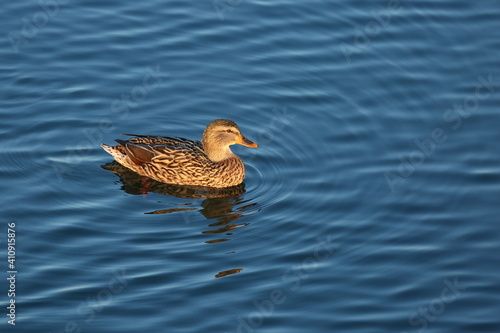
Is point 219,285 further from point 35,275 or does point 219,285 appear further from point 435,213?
point 435,213

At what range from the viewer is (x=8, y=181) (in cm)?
1764

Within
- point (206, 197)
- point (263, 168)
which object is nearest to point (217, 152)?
point (263, 168)

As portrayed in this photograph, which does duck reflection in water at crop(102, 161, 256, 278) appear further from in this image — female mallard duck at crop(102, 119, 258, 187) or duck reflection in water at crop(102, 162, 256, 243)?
female mallard duck at crop(102, 119, 258, 187)

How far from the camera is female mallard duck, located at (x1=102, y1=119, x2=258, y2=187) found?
60.7 feet

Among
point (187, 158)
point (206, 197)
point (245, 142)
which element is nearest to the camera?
point (206, 197)

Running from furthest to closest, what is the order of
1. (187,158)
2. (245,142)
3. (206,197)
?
(187,158), (245,142), (206,197)

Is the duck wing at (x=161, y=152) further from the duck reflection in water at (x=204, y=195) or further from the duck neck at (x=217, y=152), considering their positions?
the duck reflection in water at (x=204, y=195)

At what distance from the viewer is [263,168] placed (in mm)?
18891

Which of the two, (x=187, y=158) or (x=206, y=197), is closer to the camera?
(x=206, y=197)

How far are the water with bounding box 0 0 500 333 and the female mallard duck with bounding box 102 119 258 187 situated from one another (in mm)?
296

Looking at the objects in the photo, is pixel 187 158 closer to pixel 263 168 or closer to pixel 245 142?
pixel 245 142

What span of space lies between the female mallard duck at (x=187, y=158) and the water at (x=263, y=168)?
0.30 m

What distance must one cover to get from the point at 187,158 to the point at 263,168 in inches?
53.3

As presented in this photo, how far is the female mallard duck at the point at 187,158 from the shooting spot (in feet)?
60.7
